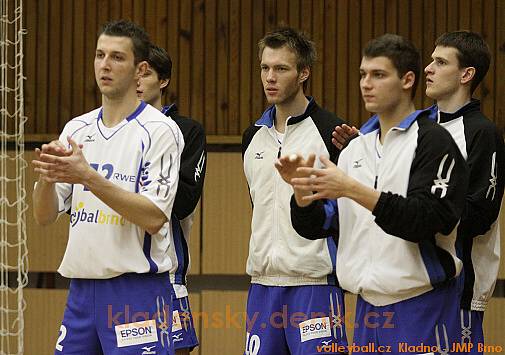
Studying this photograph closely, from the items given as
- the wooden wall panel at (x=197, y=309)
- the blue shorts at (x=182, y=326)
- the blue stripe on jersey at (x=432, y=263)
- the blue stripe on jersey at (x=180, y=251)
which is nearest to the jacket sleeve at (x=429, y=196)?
the blue stripe on jersey at (x=432, y=263)

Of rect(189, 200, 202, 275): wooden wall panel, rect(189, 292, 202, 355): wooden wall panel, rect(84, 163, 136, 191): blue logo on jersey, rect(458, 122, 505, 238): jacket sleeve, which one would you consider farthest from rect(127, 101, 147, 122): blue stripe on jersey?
rect(189, 292, 202, 355): wooden wall panel

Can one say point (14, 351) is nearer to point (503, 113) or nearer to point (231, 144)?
point (231, 144)

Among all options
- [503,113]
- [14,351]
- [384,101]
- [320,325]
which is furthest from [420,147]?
[14,351]

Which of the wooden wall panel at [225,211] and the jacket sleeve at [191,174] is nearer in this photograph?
the jacket sleeve at [191,174]

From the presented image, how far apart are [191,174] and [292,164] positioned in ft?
5.16

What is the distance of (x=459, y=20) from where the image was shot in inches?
306

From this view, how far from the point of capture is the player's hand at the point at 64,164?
13.1 ft

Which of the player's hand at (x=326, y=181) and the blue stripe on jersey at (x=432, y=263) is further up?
the player's hand at (x=326, y=181)

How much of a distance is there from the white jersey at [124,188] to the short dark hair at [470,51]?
5.16ft

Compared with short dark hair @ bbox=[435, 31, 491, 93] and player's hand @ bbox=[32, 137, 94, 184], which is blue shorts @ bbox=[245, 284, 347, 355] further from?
player's hand @ bbox=[32, 137, 94, 184]

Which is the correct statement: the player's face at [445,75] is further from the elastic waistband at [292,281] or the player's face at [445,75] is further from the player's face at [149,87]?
the player's face at [149,87]

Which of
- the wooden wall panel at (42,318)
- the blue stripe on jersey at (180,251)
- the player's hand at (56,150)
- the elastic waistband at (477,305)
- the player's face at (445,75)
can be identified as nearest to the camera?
the player's hand at (56,150)

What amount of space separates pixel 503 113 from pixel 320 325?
3361 mm

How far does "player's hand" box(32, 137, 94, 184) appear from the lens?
13.1 feet
